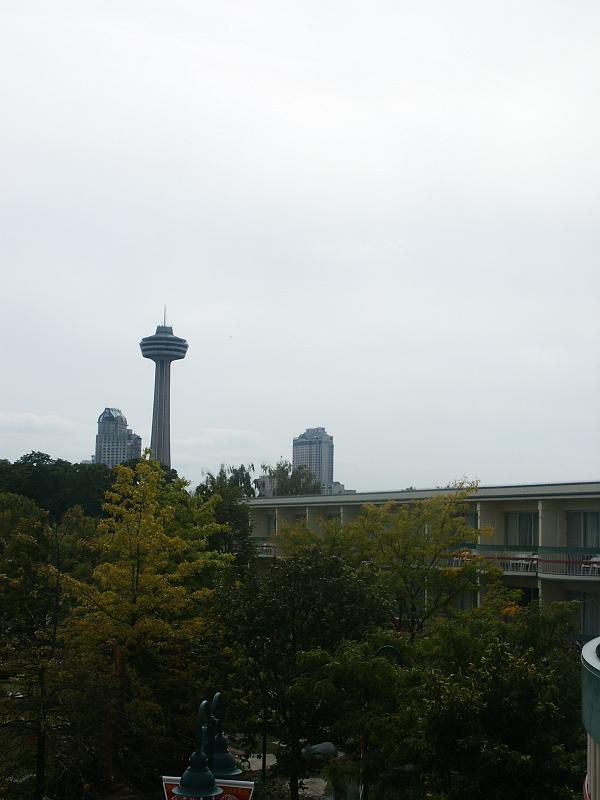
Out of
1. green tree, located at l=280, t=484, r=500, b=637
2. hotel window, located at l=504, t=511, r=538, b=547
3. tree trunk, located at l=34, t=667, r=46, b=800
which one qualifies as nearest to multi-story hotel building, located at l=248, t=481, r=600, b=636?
hotel window, located at l=504, t=511, r=538, b=547

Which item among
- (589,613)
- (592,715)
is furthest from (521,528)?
(592,715)

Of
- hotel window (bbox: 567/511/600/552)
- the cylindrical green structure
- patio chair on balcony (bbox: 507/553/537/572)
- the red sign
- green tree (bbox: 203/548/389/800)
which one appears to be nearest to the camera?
the cylindrical green structure

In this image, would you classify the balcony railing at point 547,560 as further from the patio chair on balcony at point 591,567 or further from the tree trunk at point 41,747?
the tree trunk at point 41,747

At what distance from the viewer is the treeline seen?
643 inches

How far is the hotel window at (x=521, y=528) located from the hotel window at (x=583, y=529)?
187 centimetres

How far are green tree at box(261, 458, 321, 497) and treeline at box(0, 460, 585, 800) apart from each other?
66.1 m

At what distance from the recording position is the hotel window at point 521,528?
4309 centimetres

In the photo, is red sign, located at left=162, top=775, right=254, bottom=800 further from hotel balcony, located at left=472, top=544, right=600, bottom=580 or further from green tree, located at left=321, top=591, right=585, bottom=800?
hotel balcony, located at left=472, top=544, right=600, bottom=580

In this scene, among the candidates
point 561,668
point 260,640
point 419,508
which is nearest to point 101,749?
point 260,640

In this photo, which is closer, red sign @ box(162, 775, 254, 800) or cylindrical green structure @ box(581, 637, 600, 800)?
cylindrical green structure @ box(581, 637, 600, 800)

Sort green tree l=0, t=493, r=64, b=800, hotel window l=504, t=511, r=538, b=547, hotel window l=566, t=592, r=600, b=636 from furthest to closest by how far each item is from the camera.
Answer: hotel window l=504, t=511, r=538, b=547 < hotel window l=566, t=592, r=600, b=636 < green tree l=0, t=493, r=64, b=800

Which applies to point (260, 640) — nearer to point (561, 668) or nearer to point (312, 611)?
point (312, 611)

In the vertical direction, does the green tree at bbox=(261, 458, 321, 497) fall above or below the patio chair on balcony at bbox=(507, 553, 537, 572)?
above

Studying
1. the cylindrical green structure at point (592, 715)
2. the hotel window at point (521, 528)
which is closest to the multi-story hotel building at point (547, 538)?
the hotel window at point (521, 528)
